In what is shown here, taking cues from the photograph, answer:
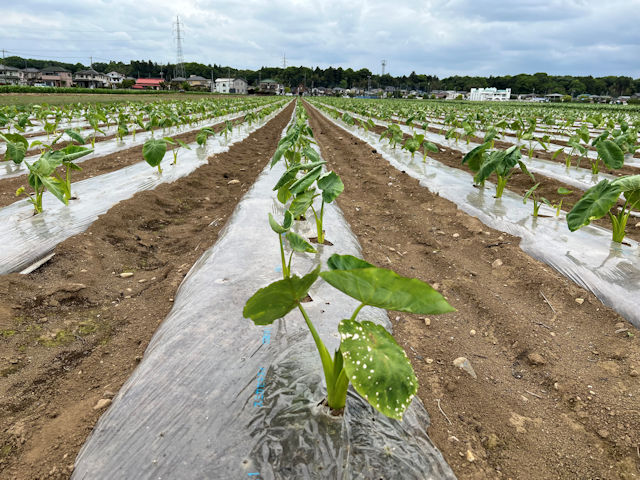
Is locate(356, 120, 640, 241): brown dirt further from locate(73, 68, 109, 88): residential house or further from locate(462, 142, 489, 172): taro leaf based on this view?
locate(73, 68, 109, 88): residential house

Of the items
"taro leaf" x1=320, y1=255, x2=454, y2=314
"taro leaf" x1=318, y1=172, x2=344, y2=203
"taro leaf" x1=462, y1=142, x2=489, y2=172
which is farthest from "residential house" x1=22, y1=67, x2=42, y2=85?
"taro leaf" x1=320, y1=255, x2=454, y2=314

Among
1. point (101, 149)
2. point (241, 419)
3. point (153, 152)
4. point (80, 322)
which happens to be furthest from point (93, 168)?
point (241, 419)

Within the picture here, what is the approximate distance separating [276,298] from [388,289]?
348mm

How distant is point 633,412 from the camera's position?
1685 millimetres

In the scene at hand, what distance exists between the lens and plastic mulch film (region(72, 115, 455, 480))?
4.03 ft

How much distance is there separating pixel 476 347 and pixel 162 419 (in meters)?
1.77

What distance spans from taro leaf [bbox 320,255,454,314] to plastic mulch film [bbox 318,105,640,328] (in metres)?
2.10

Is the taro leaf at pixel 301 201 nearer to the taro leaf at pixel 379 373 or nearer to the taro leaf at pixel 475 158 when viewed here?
the taro leaf at pixel 379 373

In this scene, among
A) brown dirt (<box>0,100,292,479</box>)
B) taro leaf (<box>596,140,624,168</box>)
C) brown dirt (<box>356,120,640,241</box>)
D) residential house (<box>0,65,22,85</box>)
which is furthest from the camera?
residential house (<box>0,65,22,85</box>)

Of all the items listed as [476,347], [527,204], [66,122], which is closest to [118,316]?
[476,347]

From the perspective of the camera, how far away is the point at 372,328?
1156 millimetres

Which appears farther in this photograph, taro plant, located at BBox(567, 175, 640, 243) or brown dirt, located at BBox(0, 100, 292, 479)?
taro plant, located at BBox(567, 175, 640, 243)

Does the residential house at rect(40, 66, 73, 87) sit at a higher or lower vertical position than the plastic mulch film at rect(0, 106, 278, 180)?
higher

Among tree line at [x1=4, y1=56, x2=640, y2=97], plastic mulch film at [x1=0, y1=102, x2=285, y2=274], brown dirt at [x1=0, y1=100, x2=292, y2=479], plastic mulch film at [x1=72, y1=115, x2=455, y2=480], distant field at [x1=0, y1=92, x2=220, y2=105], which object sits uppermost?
tree line at [x1=4, y1=56, x2=640, y2=97]
